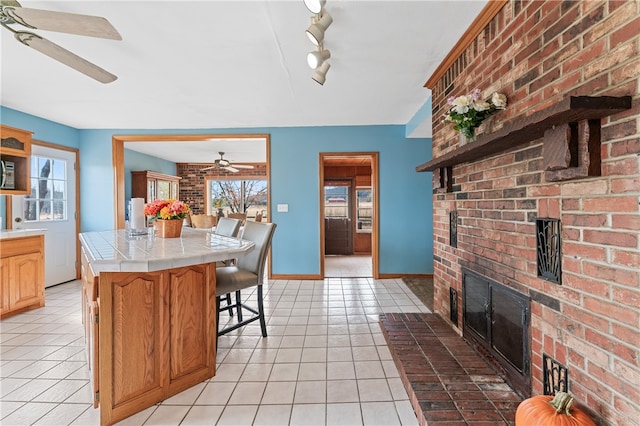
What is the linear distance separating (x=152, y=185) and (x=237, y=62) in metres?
5.06

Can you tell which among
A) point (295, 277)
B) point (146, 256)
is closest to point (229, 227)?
point (146, 256)

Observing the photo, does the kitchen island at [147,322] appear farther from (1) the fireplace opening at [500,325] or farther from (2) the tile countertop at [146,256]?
(1) the fireplace opening at [500,325]

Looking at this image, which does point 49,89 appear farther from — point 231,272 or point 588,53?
point 588,53

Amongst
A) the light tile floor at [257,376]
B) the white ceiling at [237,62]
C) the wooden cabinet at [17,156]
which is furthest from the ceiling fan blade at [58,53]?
the light tile floor at [257,376]

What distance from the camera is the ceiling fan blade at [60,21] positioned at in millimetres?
1521

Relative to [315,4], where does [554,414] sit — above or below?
below

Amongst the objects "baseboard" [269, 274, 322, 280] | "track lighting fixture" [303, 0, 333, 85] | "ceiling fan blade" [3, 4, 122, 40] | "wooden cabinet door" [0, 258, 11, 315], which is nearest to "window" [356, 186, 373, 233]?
"baseboard" [269, 274, 322, 280]

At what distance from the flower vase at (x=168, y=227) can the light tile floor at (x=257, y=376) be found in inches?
39.4

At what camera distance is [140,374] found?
1648 mm

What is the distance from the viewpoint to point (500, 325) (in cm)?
183

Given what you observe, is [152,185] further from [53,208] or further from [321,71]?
[321,71]

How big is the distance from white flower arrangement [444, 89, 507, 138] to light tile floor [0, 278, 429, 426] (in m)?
1.72

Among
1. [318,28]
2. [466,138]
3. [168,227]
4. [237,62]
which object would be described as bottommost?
[168,227]

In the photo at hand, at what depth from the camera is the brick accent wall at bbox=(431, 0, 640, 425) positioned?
1.04 metres
